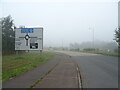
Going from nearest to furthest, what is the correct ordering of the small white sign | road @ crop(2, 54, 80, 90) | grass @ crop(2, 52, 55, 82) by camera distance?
road @ crop(2, 54, 80, 90) < grass @ crop(2, 52, 55, 82) < the small white sign

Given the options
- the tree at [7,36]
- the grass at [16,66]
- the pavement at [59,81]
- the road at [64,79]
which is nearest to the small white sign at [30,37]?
the grass at [16,66]

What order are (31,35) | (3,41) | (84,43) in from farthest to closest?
(84,43), (3,41), (31,35)

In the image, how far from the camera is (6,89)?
7.39 meters

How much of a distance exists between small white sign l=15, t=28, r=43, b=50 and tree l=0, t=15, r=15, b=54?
10463 mm

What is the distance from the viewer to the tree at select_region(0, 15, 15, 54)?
125 ft

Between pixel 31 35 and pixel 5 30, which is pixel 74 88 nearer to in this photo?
pixel 31 35

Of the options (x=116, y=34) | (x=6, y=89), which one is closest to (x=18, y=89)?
(x=6, y=89)

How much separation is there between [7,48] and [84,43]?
123m

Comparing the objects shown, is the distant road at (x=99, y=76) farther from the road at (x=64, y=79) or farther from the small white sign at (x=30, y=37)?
the small white sign at (x=30, y=37)

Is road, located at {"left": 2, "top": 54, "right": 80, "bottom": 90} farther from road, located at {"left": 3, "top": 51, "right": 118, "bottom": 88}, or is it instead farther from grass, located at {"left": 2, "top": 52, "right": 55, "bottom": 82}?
Result: grass, located at {"left": 2, "top": 52, "right": 55, "bottom": 82}

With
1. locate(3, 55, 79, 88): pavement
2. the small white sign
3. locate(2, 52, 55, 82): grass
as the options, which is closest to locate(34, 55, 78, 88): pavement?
locate(3, 55, 79, 88): pavement

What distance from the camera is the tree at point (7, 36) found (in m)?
38.0

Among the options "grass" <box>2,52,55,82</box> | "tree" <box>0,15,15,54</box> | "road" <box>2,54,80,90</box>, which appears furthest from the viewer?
"tree" <box>0,15,15,54</box>

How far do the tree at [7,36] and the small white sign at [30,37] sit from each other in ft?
34.3
